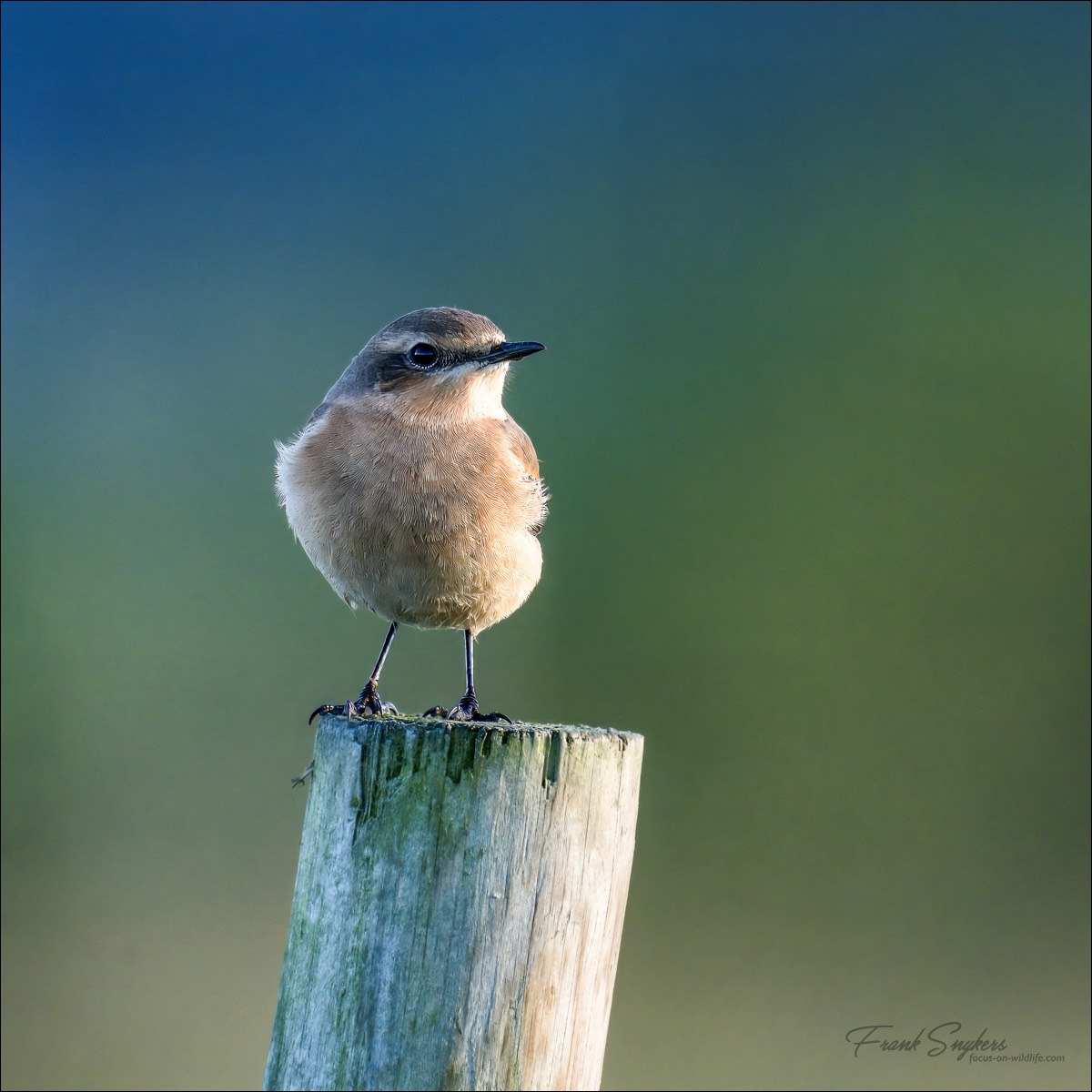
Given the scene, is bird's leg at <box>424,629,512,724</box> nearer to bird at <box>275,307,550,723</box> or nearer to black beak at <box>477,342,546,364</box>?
bird at <box>275,307,550,723</box>

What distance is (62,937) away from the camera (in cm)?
989

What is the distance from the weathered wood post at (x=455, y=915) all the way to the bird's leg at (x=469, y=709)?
71 centimetres

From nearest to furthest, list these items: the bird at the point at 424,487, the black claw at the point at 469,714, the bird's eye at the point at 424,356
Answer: the black claw at the point at 469,714 → the bird at the point at 424,487 → the bird's eye at the point at 424,356

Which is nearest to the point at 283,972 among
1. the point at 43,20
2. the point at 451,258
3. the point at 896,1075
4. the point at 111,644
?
the point at 896,1075

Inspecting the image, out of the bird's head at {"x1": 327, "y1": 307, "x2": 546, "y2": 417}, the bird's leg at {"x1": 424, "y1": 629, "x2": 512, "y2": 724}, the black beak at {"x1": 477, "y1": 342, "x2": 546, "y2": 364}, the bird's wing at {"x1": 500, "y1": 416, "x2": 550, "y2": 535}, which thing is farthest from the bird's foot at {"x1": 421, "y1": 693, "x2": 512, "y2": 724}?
the black beak at {"x1": 477, "y1": 342, "x2": 546, "y2": 364}

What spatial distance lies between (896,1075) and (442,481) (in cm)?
639

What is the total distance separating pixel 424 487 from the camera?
456 cm

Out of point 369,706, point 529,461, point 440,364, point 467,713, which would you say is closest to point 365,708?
point 369,706

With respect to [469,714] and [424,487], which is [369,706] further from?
[424,487]

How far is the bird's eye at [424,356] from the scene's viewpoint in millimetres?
5121

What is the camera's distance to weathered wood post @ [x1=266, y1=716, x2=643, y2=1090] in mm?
2838

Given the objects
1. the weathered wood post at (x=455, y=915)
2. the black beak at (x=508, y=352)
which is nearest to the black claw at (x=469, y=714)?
the weathered wood post at (x=455, y=915)

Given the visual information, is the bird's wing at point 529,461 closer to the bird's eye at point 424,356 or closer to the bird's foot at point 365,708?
the bird's eye at point 424,356

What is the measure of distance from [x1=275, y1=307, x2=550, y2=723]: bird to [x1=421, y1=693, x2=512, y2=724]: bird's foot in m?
0.01
